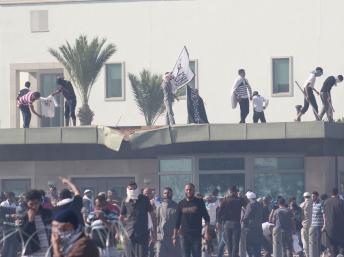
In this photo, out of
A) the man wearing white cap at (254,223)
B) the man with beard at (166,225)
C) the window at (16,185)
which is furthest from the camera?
the window at (16,185)

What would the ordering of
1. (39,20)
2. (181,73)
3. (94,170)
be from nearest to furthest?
(181,73)
(94,170)
(39,20)

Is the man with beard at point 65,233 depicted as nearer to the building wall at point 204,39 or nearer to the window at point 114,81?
the building wall at point 204,39

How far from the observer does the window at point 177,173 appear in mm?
40219

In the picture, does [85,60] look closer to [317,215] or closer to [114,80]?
[114,80]

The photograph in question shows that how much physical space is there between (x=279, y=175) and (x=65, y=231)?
91.1 feet

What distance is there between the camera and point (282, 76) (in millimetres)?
56438

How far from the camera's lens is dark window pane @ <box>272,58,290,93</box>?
56188 mm

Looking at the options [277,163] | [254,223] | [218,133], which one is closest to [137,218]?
[254,223]

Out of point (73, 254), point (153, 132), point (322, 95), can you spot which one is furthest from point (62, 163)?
point (73, 254)

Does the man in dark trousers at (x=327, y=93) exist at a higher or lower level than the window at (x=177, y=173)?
higher

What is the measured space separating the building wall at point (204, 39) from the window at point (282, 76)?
216 millimetres

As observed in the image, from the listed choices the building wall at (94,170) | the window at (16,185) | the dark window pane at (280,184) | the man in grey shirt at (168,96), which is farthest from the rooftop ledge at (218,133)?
the window at (16,185)

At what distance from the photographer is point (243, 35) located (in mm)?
56344

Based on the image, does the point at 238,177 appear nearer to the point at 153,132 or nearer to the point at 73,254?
the point at 153,132
